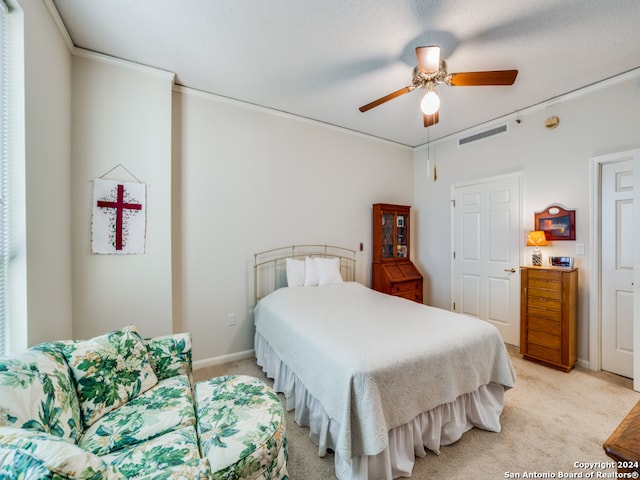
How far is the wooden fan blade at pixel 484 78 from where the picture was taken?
183cm

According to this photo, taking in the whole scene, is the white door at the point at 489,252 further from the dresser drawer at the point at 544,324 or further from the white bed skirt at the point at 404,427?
the white bed skirt at the point at 404,427

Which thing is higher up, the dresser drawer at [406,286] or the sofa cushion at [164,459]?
the dresser drawer at [406,286]

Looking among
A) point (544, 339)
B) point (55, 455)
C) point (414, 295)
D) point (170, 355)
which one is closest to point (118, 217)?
point (170, 355)

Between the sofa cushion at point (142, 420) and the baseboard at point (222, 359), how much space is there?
4.35 feet

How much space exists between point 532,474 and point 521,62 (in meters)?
3.04

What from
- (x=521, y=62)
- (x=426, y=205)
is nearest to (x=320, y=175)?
(x=426, y=205)

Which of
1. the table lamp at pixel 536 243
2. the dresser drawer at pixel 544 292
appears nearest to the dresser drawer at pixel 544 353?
the dresser drawer at pixel 544 292

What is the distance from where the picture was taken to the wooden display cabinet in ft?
12.8

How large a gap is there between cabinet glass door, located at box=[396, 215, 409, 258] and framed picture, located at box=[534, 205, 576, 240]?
5.35ft

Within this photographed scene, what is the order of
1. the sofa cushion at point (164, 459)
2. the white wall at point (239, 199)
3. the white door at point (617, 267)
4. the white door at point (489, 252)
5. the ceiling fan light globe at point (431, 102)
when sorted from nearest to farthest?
the sofa cushion at point (164, 459)
the ceiling fan light globe at point (431, 102)
the white door at point (617, 267)
the white wall at point (239, 199)
the white door at point (489, 252)

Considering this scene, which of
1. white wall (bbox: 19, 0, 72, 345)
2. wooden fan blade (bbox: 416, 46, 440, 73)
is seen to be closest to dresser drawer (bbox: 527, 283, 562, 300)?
wooden fan blade (bbox: 416, 46, 440, 73)

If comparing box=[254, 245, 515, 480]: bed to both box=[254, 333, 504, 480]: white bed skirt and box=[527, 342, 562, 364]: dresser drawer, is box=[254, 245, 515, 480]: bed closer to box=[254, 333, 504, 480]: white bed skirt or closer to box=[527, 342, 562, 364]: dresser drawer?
box=[254, 333, 504, 480]: white bed skirt

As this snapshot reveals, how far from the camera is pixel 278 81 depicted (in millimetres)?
2660

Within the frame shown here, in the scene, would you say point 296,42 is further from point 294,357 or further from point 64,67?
point 294,357
